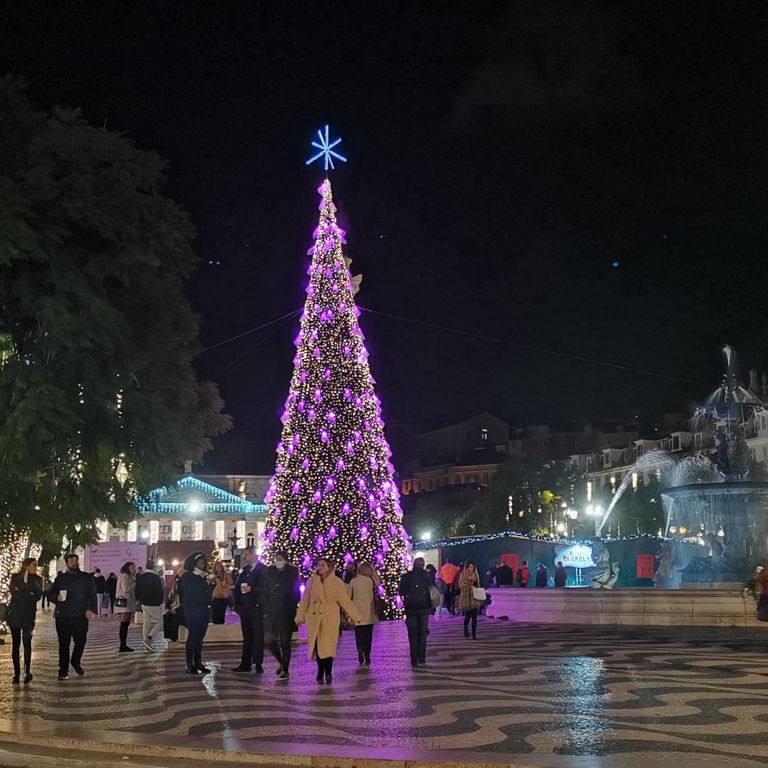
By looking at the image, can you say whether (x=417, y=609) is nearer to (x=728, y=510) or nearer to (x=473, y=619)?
(x=473, y=619)

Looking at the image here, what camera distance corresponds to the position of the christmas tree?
2788 centimetres

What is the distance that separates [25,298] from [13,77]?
433 centimetres

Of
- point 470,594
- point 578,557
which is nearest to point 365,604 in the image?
point 470,594

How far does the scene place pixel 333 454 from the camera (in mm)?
28328

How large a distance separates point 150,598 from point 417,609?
684cm

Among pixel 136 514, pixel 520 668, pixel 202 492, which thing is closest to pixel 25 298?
pixel 136 514

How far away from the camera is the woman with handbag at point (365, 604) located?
52.8 ft

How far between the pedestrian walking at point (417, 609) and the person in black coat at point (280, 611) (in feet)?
5.57

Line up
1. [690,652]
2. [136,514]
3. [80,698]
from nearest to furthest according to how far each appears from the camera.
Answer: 1. [80,698]
2. [690,652]
3. [136,514]

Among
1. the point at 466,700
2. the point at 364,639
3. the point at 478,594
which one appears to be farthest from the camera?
the point at 478,594

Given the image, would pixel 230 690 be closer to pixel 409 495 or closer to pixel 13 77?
pixel 13 77

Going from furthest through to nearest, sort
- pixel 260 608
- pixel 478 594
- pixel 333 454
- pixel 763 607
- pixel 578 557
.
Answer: pixel 578 557
pixel 333 454
pixel 478 594
pixel 763 607
pixel 260 608

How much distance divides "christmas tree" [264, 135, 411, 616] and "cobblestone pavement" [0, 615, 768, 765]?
8.88 m

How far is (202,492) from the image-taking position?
95.1 metres
